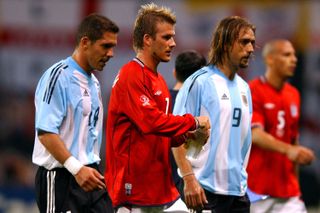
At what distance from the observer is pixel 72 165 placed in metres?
7.08

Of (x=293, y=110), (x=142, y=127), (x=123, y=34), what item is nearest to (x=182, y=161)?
(x=142, y=127)

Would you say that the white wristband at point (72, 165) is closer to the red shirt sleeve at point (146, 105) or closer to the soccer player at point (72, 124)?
the soccer player at point (72, 124)

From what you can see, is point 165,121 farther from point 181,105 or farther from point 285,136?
point 285,136

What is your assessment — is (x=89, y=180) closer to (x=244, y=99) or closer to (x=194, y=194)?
(x=194, y=194)

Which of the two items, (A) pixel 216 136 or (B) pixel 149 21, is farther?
(A) pixel 216 136

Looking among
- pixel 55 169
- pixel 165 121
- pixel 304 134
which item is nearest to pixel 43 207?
pixel 55 169

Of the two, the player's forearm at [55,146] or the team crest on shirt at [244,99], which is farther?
the team crest on shirt at [244,99]

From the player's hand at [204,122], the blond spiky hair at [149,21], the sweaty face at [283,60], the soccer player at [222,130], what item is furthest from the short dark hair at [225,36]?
the sweaty face at [283,60]

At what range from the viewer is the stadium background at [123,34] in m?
17.9

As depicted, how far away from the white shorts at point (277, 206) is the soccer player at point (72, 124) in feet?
8.54

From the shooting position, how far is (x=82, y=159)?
24.4ft

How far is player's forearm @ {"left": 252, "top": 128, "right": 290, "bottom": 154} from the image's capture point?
31.3ft

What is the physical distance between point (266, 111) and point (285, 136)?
31 centimetres

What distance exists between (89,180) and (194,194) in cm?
89
